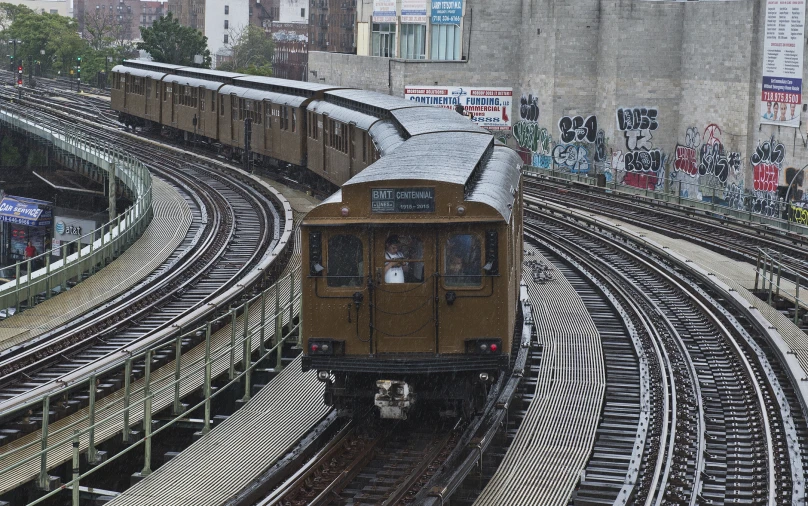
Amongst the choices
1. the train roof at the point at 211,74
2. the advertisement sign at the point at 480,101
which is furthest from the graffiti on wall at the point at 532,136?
the train roof at the point at 211,74

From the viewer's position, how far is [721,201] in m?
Answer: 41.5

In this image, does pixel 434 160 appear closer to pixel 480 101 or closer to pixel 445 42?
pixel 480 101

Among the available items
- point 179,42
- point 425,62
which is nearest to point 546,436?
point 425,62

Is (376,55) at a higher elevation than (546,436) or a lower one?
higher

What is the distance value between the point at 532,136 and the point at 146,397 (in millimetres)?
41419

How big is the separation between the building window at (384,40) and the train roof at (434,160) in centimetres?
4482

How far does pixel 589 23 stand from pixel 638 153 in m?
6.32

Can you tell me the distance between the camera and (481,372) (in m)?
13.1

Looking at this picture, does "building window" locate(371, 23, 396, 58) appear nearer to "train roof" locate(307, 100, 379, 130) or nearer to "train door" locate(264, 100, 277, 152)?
"train door" locate(264, 100, 277, 152)

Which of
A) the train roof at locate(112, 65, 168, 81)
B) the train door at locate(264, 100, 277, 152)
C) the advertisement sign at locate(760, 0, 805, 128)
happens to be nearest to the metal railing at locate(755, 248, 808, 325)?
the advertisement sign at locate(760, 0, 805, 128)

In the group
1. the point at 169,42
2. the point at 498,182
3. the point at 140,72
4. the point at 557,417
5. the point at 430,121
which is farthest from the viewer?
the point at 169,42

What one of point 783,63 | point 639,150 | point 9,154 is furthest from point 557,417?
point 9,154

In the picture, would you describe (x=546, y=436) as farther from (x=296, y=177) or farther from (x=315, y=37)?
(x=315, y=37)

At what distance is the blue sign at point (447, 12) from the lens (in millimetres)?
55969
